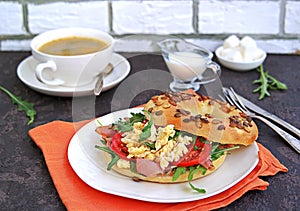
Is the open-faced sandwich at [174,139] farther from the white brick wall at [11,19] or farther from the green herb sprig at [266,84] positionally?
the white brick wall at [11,19]

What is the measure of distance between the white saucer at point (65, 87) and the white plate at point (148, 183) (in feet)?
0.82

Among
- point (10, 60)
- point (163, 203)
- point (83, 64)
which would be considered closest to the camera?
point (163, 203)

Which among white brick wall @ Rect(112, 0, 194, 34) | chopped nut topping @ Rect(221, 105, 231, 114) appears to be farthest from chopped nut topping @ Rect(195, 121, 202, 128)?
white brick wall @ Rect(112, 0, 194, 34)

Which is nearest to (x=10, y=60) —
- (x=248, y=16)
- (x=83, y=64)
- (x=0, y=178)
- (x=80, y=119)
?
(x=83, y=64)

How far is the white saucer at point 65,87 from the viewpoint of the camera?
132cm

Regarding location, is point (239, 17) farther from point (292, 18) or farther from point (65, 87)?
point (65, 87)

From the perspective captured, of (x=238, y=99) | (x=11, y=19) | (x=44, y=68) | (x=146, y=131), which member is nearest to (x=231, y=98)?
(x=238, y=99)

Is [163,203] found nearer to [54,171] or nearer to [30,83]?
[54,171]

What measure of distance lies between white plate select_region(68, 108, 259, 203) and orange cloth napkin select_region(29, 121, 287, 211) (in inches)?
0.6

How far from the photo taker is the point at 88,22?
5.43ft

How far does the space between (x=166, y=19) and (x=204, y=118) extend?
70cm

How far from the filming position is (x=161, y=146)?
971mm

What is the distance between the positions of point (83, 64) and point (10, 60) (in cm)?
41

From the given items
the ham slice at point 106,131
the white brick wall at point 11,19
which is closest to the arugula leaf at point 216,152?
the ham slice at point 106,131
